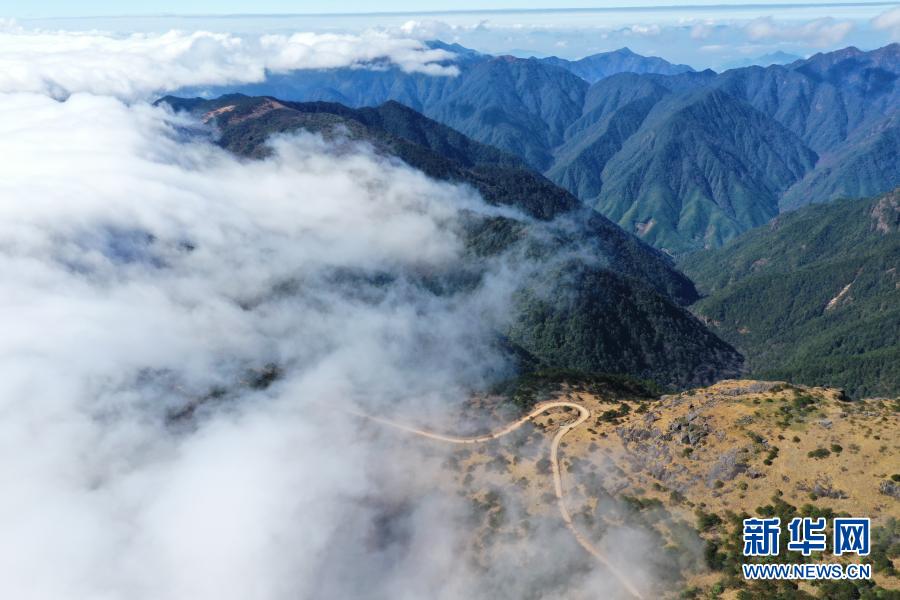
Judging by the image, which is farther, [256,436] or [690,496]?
[256,436]

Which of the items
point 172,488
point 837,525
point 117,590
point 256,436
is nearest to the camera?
point 837,525

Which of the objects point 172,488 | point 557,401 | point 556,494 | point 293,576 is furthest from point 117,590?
point 557,401

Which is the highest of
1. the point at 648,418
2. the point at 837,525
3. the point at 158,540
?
the point at 837,525

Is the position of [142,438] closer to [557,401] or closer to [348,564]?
[348,564]

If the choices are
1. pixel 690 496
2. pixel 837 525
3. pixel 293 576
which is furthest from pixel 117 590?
pixel 837 525

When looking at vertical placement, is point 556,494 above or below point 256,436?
above

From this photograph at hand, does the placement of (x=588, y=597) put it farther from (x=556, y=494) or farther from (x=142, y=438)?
(x=142, y=438)

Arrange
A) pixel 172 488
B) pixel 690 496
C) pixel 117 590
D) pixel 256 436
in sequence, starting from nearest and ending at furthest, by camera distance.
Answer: pixel 690 496 < pixel 117 590 < pixel 172 488 < pixel 256 436
